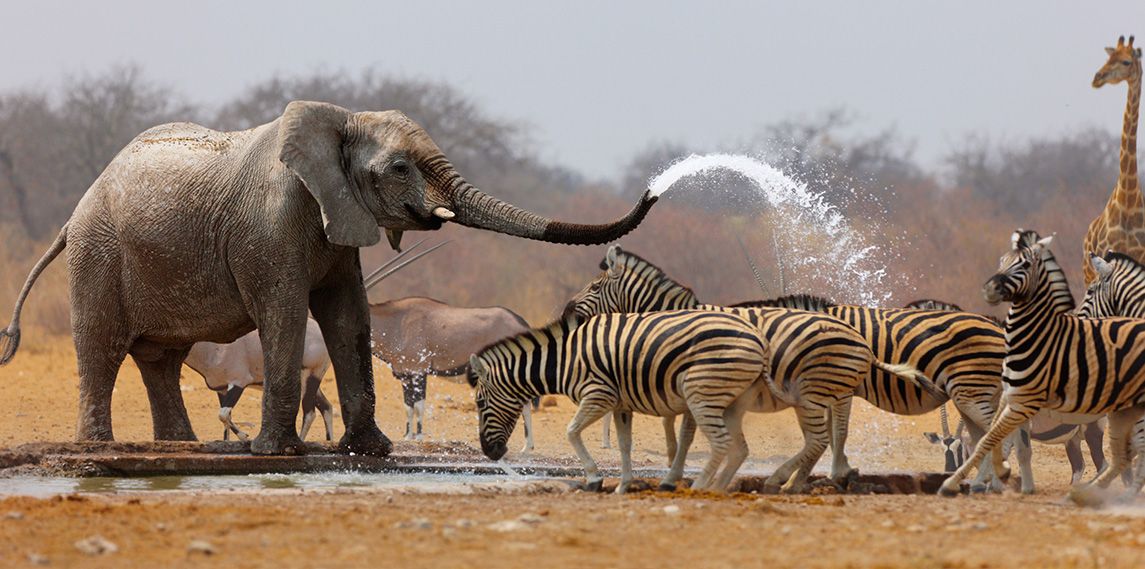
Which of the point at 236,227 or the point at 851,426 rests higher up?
the point at 236,227

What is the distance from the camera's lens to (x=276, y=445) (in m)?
8.45

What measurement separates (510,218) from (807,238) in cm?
952

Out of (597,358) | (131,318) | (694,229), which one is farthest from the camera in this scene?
(694,229)

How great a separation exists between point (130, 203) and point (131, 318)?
0.88m

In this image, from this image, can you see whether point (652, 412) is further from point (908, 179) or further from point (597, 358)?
point (908, 179)

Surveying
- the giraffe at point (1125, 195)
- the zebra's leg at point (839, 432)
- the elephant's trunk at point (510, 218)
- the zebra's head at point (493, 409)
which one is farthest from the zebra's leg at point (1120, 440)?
the giraffe at point (1125, 195)

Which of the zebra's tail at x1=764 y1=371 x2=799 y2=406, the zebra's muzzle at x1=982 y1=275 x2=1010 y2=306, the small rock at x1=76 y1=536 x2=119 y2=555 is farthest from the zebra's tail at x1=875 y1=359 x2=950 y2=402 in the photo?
the small rock at x1=76 y1=536 x2=119 y2=555

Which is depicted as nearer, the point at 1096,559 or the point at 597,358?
the point at 1096,559

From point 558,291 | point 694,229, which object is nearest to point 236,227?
point 694,229

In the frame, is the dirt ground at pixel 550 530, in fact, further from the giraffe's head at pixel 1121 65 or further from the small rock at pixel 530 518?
the giraffe's head at pixel 1121 65

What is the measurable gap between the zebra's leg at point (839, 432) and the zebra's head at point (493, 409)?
75.2 inches

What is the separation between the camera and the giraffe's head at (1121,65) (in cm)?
1292

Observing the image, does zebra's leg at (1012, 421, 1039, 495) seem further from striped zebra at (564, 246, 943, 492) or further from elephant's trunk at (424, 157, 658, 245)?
elephant's trunk at (424, 157, 658, 245)

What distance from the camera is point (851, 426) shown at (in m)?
16.6
